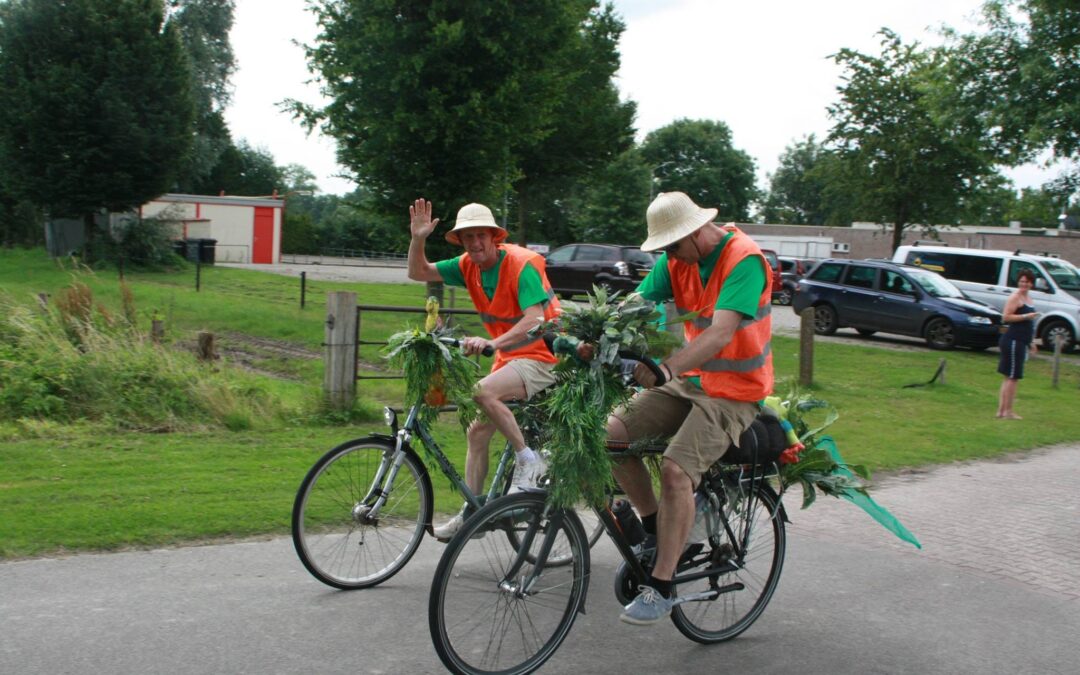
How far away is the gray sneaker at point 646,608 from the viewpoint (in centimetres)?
455

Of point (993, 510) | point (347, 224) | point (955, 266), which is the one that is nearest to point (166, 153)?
point (955, 266)

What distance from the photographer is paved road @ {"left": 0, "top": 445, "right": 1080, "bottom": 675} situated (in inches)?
172

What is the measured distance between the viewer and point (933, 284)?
23016mm

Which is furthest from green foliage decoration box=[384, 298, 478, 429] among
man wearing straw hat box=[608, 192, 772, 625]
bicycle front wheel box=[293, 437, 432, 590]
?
man wearing straw hat box=[608, 192, 772, 625]

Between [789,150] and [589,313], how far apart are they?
132079 mm

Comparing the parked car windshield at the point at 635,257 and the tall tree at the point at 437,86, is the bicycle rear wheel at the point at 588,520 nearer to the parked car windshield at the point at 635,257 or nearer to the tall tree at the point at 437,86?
the tall tree at the point at 437,86

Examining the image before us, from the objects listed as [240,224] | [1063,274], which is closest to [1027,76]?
[1063,274]

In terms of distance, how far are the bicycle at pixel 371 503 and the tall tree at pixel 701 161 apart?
8841cm

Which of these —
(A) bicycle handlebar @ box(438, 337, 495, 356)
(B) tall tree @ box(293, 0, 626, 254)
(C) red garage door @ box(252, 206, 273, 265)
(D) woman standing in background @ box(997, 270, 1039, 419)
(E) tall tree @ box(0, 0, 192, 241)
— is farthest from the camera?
(C) red garage door @ box(252, 206, 273, 265)

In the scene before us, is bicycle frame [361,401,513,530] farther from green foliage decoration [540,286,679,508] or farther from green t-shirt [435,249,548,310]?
green foliage decoration [540,286,679,508]

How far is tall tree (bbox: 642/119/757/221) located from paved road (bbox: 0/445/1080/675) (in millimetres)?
87561

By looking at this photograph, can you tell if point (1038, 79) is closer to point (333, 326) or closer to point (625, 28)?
point (333, 326)

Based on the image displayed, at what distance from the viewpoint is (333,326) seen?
9.98 meters

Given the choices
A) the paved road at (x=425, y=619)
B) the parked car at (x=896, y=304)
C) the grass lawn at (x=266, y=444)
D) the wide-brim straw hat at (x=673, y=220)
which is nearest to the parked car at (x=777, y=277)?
the parked car at (x=896, y=304)
